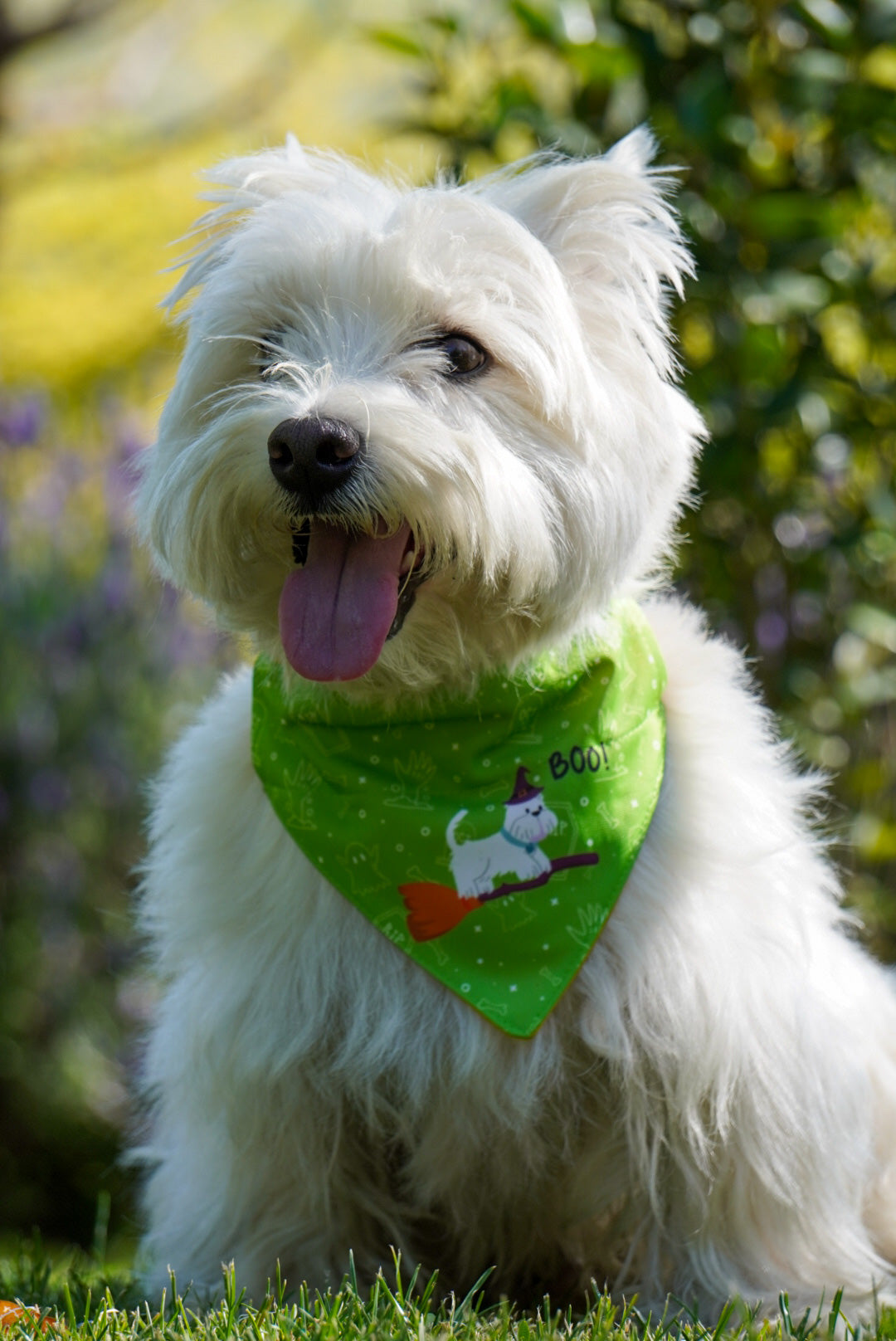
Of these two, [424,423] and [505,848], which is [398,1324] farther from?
[424,423]

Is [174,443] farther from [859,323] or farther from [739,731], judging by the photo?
[859,323]

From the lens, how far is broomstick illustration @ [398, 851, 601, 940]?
2572mm

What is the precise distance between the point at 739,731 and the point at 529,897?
525 mm

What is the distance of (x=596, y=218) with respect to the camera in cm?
255

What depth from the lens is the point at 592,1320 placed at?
2316mm

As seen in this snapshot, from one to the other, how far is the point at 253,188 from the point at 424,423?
760 millimetres

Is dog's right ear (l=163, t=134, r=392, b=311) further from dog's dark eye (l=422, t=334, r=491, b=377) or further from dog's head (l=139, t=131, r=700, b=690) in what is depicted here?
dog's dark eye (l=422, t=334, r=491, b=377)

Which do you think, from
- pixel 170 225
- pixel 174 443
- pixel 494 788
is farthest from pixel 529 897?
pixel 170 225

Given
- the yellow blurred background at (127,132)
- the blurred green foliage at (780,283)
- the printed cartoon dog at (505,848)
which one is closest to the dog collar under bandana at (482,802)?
the printed cartoon dog at (505,848)

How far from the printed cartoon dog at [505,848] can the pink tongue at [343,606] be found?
46cm

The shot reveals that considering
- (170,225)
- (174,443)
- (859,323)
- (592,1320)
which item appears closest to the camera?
(592,1320)

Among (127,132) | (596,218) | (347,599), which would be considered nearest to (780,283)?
(596,218)

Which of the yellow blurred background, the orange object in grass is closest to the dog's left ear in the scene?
the orange object in grass

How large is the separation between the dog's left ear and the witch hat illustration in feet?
2.79
